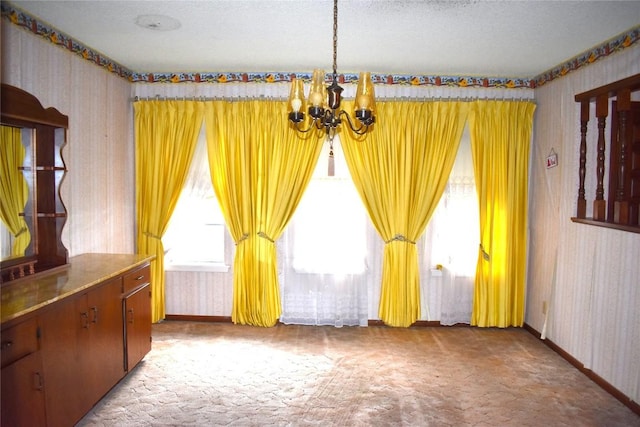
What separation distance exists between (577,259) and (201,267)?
370 centimetres

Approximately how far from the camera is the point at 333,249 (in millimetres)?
4746

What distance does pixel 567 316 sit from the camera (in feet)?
13.0

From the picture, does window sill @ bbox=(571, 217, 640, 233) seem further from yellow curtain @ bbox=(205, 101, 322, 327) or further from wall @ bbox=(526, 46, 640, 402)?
yellow curtain @ bbox=(205, 101, 322, 327)

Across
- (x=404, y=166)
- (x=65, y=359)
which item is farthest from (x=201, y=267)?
(x=404, y=166)

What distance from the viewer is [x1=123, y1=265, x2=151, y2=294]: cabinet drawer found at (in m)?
3.32

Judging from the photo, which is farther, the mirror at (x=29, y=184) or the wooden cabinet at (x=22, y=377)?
the mirror at (x=29, y=184)

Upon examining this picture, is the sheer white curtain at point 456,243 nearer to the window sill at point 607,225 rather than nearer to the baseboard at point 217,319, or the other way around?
the baseboard at point 217,319

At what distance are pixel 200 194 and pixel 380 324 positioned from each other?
242 centimetres

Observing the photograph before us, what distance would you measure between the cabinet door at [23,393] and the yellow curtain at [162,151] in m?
2.51

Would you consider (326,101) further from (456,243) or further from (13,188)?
(456,243)

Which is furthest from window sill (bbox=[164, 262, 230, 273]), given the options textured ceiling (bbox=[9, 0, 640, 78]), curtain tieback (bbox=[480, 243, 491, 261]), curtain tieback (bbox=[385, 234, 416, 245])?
curtain tieback (bbox=[480, 243, 491, 261])

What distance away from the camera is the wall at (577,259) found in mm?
3182

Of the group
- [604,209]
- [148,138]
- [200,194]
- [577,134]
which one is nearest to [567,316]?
[604,209]

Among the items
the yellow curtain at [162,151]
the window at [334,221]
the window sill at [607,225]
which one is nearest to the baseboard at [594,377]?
the window sill at [607,225]
